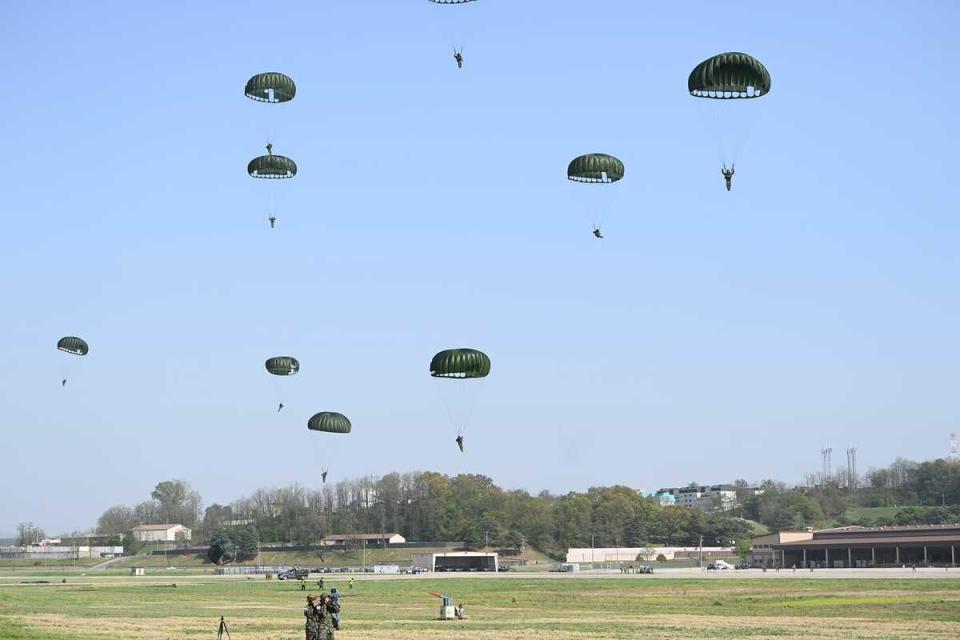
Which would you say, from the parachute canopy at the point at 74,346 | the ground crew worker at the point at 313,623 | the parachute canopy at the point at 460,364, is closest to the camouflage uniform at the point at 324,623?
the ground crew worker at the point at 313,623

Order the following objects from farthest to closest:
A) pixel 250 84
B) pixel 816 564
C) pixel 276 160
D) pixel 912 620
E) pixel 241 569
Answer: pixel 241 569 < pixel 816 564 < pixel 276 160 < pixel 250 84 < pixel 912 620

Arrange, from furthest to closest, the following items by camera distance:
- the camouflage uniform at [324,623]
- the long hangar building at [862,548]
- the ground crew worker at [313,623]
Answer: the long hangar building at [862,548], the camouflage uniform at [324,623], the ground crew worker at [313,623]

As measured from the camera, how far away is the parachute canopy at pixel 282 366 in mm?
76062

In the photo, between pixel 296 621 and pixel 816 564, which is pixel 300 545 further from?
pixel 296 621

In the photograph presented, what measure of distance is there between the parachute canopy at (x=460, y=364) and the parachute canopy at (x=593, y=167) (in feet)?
34.1

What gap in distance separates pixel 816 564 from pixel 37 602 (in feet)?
263

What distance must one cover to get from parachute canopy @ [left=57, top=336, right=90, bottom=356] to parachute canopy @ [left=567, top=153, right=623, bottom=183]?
41.7m

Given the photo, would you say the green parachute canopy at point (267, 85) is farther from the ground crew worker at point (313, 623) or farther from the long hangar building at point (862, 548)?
the long hangar building at point (862, 548)

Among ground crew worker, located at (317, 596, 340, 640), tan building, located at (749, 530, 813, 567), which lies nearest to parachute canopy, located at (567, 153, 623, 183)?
ground crew worker, located at (317, 596, 340, 640)

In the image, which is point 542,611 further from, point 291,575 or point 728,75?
point 291,575

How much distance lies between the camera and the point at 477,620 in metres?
45.6

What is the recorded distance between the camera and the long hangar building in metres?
110

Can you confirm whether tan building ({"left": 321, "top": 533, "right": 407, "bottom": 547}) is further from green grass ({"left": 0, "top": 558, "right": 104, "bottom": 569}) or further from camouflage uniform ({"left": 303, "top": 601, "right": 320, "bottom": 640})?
camouflage uniform ({"left": 303, "top": 601, "right": 320, "bottom": 640})

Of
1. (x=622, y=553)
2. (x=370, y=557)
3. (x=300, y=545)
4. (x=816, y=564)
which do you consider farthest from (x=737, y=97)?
(x=300, y=545)
